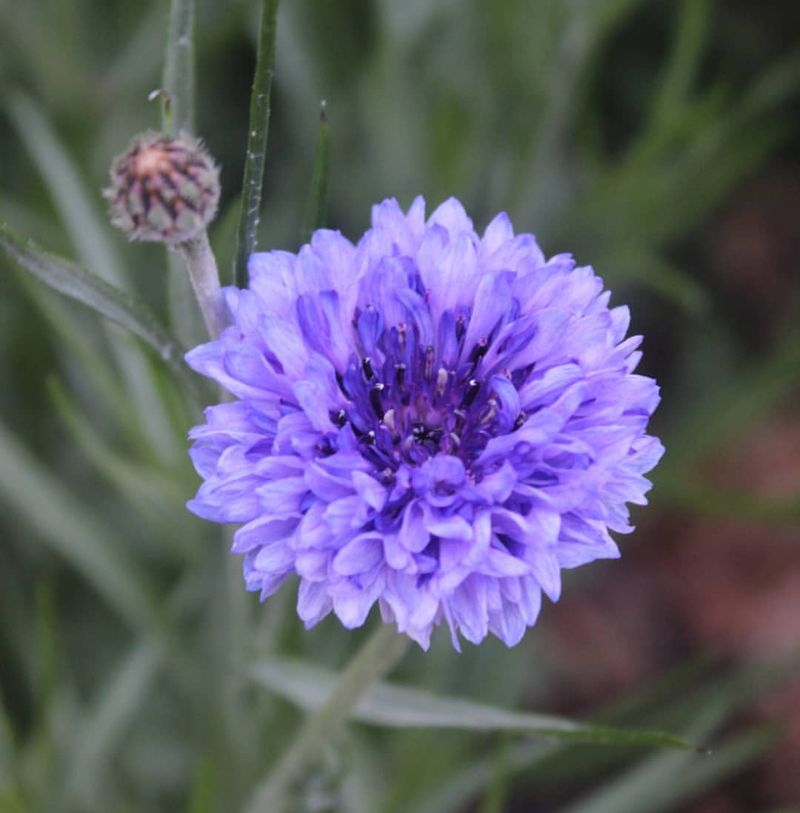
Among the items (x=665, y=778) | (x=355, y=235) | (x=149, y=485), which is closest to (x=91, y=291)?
(x=149, y=485)

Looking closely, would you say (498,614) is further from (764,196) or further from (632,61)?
(764,196)

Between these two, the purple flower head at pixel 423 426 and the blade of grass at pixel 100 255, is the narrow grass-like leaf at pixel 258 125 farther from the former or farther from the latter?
the blade of grass at pixel 100 255

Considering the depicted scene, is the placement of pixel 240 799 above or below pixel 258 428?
below

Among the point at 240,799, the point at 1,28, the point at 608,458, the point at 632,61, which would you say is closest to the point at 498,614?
the point at 608,458

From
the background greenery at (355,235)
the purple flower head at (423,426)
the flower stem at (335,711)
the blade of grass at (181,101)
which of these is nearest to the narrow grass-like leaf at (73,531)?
the background greenery at (355,235)

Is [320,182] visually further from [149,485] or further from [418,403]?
[149,485]

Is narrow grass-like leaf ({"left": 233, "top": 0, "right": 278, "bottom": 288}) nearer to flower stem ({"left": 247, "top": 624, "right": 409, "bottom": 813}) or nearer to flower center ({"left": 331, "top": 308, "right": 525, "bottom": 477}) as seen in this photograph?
flower center ({"left": 331, "top": 308, "right": 525, "bottom": 477})
